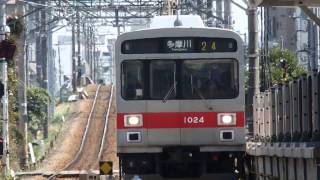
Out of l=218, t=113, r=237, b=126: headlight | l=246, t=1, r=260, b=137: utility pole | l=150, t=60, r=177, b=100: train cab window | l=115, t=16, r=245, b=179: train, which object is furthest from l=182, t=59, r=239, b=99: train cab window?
l=246, t=1, r=260, b=137: utility pole

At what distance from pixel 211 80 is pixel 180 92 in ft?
2.05

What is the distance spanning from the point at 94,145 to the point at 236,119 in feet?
89.7

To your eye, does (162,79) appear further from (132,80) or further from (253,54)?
(253,54)

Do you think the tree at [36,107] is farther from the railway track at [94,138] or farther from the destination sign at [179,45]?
the destination sign at [179,45]

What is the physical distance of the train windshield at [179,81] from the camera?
56.9 feet

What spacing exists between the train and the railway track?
12.1 metres

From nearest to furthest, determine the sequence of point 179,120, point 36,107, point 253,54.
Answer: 1. point 179,120
2. point 253,54
3. point 36,107

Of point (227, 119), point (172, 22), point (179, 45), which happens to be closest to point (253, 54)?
point (172, 22)

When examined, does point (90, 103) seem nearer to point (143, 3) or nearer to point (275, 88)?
point (143, 3)

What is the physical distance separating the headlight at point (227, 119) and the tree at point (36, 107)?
130 ft

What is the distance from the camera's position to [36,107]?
5734cm

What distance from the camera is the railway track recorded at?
3631 cm

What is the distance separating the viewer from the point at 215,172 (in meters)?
17.8

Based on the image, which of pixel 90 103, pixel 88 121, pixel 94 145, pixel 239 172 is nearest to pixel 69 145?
pixel 94 145
